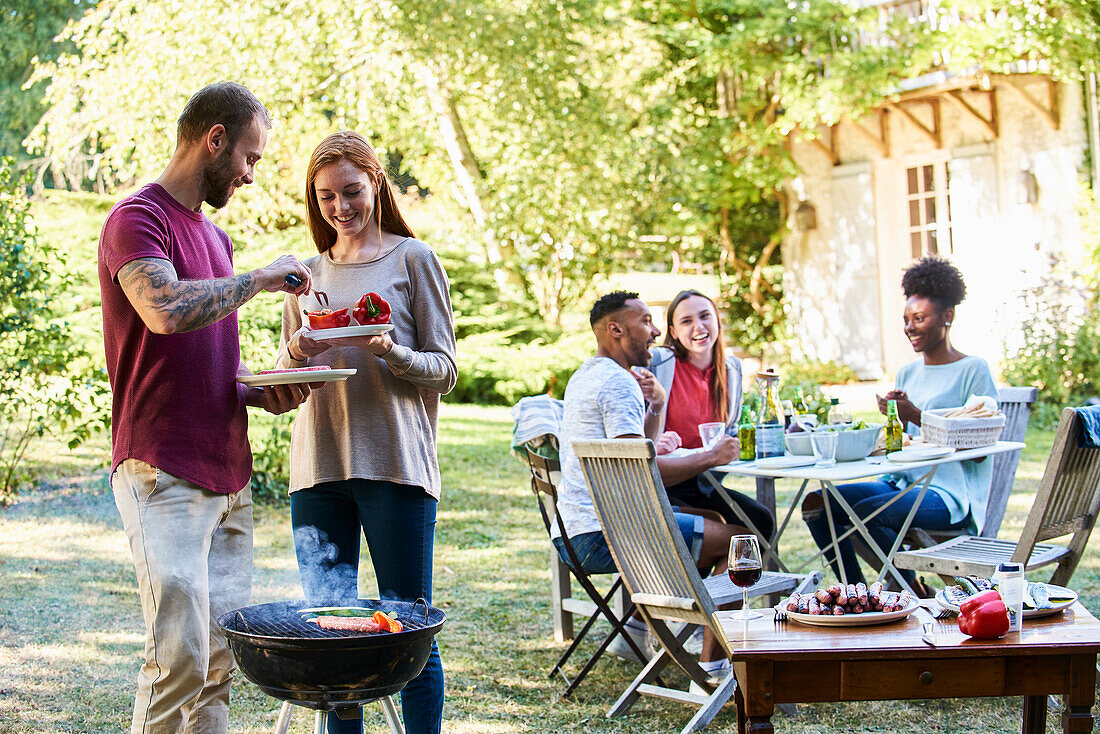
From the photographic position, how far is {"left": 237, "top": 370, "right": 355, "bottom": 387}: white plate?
7.95 feet

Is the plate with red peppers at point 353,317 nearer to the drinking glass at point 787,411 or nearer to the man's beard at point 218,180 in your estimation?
the man's beard at point 218,180

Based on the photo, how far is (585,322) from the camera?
577 inches

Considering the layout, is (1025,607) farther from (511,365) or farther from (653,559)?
(511,365)

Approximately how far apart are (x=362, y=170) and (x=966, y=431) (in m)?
2.64

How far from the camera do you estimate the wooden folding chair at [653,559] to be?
3.40 metres

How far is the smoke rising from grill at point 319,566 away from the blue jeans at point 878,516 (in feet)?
7.80

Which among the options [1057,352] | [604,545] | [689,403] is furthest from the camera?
[1057,352]

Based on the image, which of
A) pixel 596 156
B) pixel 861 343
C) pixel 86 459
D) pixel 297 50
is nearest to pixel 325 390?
pixel 86 459

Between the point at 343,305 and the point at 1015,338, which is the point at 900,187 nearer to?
the point at 1015,338

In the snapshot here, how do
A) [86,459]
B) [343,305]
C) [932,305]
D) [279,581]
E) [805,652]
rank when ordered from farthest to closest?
[86,459]
[279,581]
[932,305]
[343,305]
[805,652]

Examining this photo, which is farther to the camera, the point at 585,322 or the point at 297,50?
the point at 585,322

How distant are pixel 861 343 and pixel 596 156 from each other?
4.37 metres

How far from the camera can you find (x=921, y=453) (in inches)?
161

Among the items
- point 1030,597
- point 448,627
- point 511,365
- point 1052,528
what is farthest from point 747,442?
point 511,365
